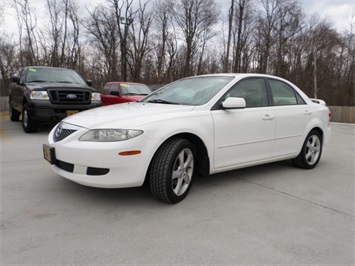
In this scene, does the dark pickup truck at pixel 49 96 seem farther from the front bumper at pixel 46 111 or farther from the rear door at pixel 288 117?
the rear door at pixel 288 117

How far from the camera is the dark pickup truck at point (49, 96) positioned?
6844 millimetres

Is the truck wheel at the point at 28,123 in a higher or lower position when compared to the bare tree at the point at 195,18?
lower

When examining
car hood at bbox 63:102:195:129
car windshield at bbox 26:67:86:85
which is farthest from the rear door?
car windshield at bbox 26:67:86:85

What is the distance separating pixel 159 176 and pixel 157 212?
14.5 inches

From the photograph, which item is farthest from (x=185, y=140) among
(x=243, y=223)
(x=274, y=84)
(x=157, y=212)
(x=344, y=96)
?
(x=344, y=96)

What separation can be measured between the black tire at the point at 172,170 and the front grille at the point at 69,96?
490cm

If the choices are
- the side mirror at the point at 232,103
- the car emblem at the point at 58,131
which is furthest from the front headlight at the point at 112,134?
the side mirror at the point at 232,103

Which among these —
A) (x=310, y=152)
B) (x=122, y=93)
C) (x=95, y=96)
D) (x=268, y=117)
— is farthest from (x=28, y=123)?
(x=310, y=152)

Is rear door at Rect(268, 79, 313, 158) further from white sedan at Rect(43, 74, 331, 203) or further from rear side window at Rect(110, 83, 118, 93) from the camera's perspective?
rear side window at Rect(110, 83, 118, 93)

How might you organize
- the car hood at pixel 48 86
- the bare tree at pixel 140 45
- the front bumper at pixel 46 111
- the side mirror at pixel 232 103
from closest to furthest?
the side mirror at pixel 232 103, the front bumper at pixel 46 111, the car hood at pixel 48 86, the bare tree at pixel 140 45

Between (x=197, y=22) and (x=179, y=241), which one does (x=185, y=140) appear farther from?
(x=197, y=22)

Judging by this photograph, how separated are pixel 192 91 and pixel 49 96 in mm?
4494

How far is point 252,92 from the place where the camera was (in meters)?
4.05

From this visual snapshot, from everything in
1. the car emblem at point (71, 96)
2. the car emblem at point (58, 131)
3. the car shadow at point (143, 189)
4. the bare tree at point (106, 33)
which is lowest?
the car shadow at point (143, 189)
